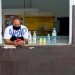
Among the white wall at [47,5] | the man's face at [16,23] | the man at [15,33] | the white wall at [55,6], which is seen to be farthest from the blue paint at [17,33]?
the white wall at [55,6]

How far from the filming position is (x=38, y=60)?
8.84m

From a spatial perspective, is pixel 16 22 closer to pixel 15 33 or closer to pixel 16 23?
pixel 16 23

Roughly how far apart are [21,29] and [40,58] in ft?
2.25

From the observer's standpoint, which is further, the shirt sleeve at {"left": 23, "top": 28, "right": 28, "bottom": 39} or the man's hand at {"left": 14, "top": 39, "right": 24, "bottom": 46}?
the shirt sleeve at {"left": 23, "top": 28, "right": 28, "bottom": 39}

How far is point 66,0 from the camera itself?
895 cm

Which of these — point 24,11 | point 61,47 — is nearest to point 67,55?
point 61,47

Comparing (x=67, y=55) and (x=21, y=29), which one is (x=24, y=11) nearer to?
(x=21, y=29)

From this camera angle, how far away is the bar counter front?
880cm

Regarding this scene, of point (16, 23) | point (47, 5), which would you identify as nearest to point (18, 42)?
point (16, 23)

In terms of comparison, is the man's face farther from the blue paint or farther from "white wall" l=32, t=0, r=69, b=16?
"white wall" l=32, t=0, r=69, b=16

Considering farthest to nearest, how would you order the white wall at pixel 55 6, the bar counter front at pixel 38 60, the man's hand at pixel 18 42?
the white wall at pixel 55 6 < the bar counter front at pixel 38 60 < the man's hand at pixel 18 42

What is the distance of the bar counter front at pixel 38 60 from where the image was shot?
28.9ft

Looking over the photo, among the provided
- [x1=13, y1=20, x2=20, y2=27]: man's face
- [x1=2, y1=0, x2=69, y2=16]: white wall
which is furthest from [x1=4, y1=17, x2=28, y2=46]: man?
[x1=2, y1=0, x2=69, y2=16]: white wall

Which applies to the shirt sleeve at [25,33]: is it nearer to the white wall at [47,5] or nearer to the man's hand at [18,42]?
the man's hand at [18,42]
